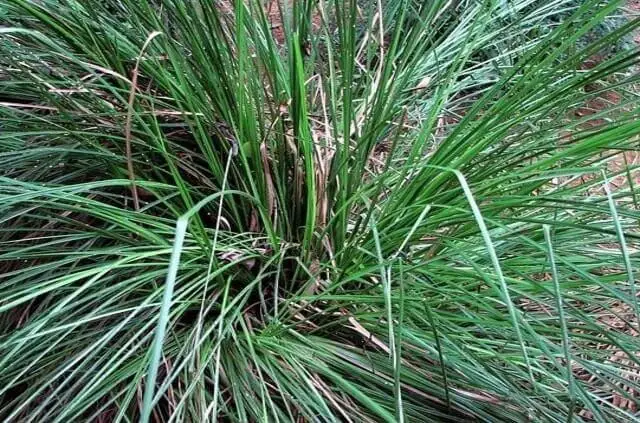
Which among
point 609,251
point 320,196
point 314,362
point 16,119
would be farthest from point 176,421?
point 609,251

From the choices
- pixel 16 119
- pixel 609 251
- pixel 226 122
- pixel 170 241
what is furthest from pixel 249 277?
pixel 609 251

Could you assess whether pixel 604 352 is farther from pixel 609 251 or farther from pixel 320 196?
pixel 320 196

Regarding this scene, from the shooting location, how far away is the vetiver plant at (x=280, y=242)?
0.77 metres

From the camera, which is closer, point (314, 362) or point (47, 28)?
point (314, 362)

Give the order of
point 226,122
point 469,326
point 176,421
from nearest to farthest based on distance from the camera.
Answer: point 176,421 < point 469,326 < point 226,122

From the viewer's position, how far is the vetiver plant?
769mm

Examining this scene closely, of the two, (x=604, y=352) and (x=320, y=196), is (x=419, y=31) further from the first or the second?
(x=604, y=352)

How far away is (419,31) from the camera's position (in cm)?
106

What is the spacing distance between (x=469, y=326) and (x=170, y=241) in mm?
406

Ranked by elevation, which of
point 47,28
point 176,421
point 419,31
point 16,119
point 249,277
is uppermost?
point 419,31

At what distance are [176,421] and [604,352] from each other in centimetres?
53

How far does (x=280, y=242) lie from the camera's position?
93cm

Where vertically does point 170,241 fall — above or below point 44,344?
above

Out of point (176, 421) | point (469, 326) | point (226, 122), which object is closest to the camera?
point (176, 421)
